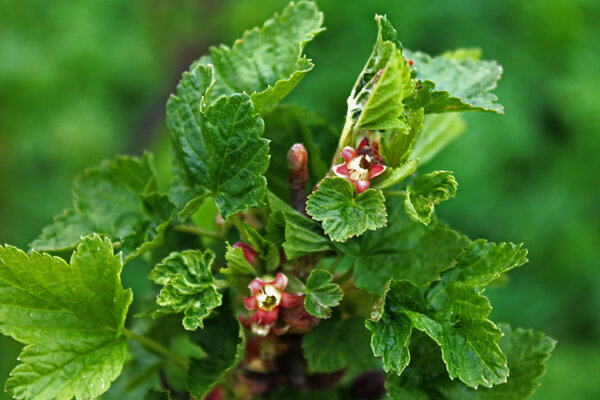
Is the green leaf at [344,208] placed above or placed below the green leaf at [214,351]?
above

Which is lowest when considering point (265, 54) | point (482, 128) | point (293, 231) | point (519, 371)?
point (482, 128)

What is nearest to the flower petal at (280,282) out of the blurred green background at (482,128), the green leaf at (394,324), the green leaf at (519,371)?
the green leaf at (394,324)

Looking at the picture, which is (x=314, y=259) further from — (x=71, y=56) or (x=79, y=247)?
(x=71, y=56)

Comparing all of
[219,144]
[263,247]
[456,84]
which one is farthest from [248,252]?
[456,84]

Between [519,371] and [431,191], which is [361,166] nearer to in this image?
[431,191]

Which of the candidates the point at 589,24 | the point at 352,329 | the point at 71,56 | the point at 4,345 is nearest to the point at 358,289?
the point at 352,329

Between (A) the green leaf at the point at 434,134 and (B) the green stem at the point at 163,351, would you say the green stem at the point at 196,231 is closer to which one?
(B) the green stem at the point at 163,351
